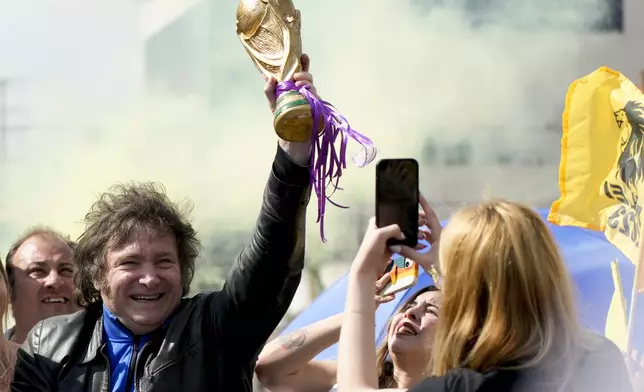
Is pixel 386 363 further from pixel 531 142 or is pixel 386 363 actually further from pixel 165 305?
pixel 531 142

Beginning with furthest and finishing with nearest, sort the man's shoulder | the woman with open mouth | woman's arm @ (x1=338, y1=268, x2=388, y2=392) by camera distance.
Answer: the woman with open mouth → the man's shoulder → woman's arm @ (x1=338, y1=268, x2=388, y2=392)

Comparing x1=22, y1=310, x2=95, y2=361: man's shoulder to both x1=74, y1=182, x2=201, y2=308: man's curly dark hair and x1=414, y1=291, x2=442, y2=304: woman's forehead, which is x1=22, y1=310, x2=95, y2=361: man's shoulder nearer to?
x1=74, y1=182, x2=201, y2=308: man's curly dark hair

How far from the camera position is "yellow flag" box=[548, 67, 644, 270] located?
2.83 meters

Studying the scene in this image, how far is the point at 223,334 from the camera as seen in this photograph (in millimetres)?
2277

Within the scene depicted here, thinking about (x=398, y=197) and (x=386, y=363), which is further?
(x=386, y=363)

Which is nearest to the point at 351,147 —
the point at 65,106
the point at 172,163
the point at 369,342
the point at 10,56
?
the point at 172,163

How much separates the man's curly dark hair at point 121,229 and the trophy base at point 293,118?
0.36 m

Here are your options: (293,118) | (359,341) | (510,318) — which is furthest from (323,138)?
(510,318)

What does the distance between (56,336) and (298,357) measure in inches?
25.9

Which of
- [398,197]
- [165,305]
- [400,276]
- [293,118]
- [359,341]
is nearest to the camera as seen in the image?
[359,341]

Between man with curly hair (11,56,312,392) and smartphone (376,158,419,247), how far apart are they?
28cm

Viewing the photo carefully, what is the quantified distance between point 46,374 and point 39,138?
399 centimetres

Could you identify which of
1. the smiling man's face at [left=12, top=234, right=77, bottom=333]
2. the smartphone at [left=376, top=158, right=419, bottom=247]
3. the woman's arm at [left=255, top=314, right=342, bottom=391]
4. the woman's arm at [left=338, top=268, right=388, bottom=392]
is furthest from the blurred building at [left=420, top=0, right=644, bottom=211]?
the woman's arm at [left=338, top=268, right=388, bottom=392]

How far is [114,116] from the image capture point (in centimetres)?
612
